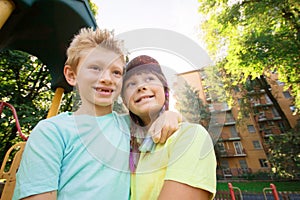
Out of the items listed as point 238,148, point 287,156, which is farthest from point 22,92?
point 238,148

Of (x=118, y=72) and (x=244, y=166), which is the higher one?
(x=244, y=166)

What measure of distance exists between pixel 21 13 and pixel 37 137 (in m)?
1.79

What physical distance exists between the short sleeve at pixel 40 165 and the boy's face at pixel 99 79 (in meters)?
0.31

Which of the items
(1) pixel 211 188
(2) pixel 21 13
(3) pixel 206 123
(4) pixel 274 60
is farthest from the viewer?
(4) pixel 274 60

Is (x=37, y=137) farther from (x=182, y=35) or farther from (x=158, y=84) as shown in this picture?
(x=182, y=35)

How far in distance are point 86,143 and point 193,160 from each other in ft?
1.81

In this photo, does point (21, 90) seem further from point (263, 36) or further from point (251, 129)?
point (251, 129)

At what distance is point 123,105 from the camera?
1213 mm

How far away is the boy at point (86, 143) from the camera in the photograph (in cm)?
79

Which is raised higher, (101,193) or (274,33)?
(274,33)

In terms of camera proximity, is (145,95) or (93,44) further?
(93,44)

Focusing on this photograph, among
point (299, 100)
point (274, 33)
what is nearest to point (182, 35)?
point (274, 33)

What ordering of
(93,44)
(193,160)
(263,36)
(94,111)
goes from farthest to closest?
1. (263,36)
2. (93,44)
3. (94,111)
4. (193,160)

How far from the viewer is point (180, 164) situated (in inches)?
29.6
